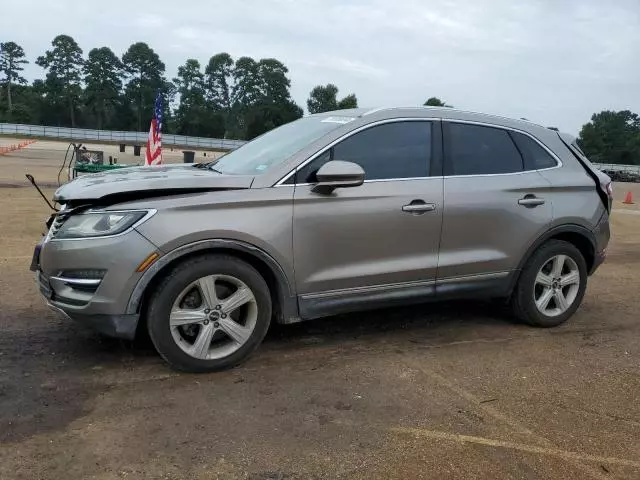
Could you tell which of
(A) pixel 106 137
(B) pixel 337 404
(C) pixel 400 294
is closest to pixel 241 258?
(B) pixel 337 404

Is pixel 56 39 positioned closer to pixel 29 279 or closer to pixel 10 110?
pixel 10 110

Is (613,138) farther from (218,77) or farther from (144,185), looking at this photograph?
(144,185)

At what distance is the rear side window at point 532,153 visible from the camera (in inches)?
198

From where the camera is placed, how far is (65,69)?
10038 centimetres

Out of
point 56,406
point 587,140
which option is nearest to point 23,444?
point 56,406

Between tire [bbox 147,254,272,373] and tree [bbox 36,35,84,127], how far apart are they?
102742 mm

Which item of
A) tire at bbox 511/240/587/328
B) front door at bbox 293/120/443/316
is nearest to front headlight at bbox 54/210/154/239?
front door at bbox 293/120/443/316

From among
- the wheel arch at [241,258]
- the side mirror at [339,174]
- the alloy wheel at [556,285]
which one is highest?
the side mirror at [339,174]

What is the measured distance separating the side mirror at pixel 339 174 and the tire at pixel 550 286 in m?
1.94

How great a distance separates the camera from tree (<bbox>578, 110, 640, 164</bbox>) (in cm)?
9953

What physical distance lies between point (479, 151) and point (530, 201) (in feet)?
1.98

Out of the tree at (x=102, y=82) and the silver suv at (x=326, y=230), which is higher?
the tree at (x=102, y=82)

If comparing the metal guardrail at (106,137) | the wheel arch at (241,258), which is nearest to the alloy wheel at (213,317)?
the wheel arch at (241,258)

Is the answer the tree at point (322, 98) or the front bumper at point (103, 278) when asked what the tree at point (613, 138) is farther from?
the front bumper at point (103, 278)
